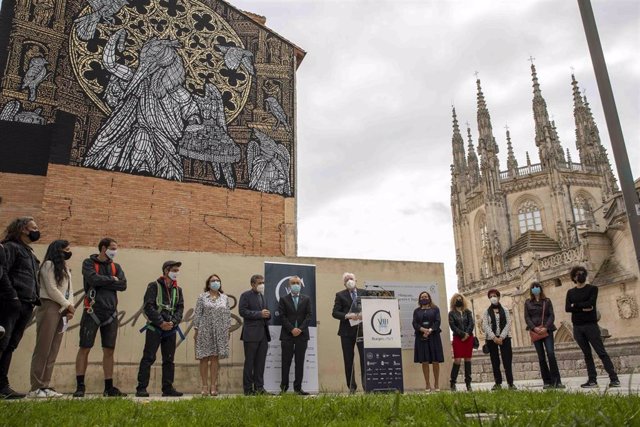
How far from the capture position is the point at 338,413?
4.10 metres

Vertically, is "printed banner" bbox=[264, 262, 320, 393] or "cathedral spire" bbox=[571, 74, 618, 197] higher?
"cathedral spire" bbox=[571, 74, 618, 197]

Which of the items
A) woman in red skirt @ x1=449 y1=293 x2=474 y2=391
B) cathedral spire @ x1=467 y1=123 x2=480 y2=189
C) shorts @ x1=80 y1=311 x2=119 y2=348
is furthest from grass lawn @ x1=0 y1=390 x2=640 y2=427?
cathedral spire @ x1=467 y1=123 x2=480 y2=189

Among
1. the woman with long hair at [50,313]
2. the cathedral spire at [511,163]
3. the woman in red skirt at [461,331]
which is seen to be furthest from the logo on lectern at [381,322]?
the cathedral spire at [511,163]

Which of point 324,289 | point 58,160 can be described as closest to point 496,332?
point 324,289

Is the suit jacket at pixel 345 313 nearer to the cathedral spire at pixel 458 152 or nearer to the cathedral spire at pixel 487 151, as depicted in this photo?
the cathedral spire at pixel 487 151

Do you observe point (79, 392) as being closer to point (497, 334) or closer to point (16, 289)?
point (16, 289)

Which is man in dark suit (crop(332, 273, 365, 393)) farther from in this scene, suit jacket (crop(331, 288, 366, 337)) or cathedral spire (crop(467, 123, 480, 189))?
cathedral spire (crop(467, 123, 480, 189))

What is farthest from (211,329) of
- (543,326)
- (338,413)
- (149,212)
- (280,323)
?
(149,212)

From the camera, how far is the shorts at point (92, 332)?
7.71 metres

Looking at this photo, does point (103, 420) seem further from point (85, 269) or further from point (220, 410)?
point (85, 269)

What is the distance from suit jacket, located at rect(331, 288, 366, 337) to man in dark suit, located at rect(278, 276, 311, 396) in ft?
1.73

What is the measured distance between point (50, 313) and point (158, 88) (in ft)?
37.5

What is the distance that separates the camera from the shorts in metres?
7.71

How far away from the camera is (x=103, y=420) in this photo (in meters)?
3.92
